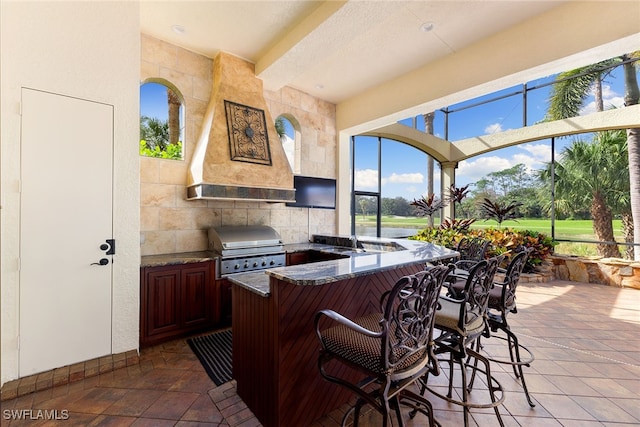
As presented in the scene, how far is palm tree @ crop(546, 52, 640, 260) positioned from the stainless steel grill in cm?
699

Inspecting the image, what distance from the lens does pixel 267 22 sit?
9.78 feet

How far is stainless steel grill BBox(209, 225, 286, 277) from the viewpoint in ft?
10.4

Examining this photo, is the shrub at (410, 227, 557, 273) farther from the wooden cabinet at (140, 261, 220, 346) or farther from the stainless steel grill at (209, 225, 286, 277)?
the wooden cabinet at (140, 261, 220, 346)

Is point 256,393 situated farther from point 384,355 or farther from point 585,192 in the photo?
point 585,192

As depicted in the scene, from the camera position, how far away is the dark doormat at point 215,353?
7.28 feet

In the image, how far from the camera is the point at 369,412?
1.78m

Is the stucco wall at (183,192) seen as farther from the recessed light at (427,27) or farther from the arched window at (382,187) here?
the recessed light at (427,27)

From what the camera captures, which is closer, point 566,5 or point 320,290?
point 320,290

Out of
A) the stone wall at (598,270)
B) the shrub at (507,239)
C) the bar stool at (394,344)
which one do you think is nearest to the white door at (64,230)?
the bar stool at (394,344)

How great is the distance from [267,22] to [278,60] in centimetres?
44

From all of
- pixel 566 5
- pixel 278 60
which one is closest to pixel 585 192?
pixel 566 5

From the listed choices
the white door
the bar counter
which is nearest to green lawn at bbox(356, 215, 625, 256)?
the bar counter

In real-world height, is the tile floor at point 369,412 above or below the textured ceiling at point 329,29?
below

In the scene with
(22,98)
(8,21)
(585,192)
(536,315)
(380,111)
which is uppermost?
(380,111)
